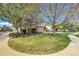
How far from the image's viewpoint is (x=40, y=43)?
1.88 meters

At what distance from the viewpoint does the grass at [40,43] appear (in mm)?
1870

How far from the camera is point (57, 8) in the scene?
6.16 ft

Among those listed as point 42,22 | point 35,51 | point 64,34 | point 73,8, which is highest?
point 73,8

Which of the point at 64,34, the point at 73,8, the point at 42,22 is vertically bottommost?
the point at 64,34

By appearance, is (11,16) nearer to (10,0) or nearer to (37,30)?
(10,0)

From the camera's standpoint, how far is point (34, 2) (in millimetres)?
1877

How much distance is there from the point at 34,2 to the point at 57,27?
354mm

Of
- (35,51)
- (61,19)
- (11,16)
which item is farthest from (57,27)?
(11,16)

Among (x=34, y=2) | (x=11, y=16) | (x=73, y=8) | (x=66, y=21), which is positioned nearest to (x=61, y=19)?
(x=66, y=21)

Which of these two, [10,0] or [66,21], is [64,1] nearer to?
[66,21]

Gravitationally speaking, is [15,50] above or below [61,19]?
below

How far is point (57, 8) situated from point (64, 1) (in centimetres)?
10

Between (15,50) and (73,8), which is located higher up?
(73,8)

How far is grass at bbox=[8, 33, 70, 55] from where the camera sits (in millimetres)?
1870
